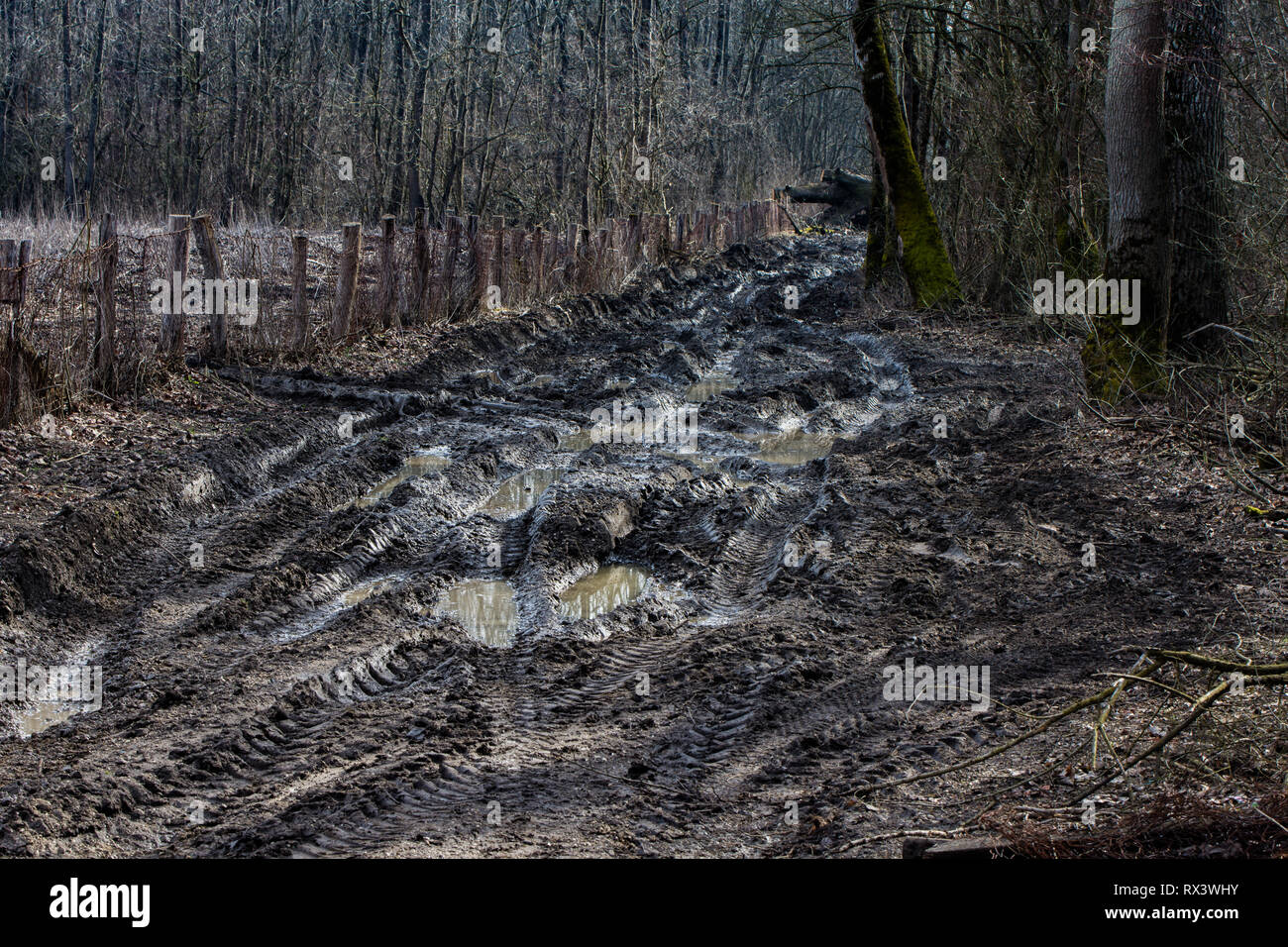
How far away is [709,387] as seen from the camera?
537 inches

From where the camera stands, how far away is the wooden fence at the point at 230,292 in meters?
9.00

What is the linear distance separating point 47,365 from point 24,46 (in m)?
32.4

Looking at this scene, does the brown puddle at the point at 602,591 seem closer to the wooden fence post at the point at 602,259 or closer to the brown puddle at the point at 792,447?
the brown puddle at the point at 792,447

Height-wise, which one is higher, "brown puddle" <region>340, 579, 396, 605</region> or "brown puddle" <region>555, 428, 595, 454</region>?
"brown puddle" <region>555, 428, 595, 454</region>

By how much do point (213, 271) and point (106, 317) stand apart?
1.94m

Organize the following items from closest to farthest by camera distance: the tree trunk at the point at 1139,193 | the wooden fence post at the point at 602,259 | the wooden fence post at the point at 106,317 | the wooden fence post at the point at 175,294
→ the tree trunk at the point at 1139,193, the wooden fence post at the point at 106,317, the wooden fence post at the point at 175,294, the wooden fence post at the point at 602,259

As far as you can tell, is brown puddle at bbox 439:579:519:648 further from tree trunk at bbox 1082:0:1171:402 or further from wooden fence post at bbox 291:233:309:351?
wooden fence post at bbox 291:233:309:351

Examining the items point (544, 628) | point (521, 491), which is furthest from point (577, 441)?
point (544, 628)

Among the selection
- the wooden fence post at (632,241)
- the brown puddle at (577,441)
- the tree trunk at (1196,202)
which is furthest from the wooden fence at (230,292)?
the tree trunk at (1196,202)

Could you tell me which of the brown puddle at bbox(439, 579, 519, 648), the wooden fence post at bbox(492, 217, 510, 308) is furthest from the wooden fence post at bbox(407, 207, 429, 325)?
the brown puddle at bbox(439, 579, 519, 648)

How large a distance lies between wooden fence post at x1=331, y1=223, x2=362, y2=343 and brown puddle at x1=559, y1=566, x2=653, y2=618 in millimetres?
6909

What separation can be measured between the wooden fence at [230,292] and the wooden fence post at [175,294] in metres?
0.01

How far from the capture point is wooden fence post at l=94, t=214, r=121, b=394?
9.53m
